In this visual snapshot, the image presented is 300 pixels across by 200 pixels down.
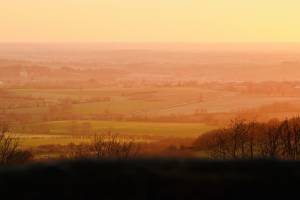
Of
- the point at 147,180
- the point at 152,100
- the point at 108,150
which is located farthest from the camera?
the point at 152,100

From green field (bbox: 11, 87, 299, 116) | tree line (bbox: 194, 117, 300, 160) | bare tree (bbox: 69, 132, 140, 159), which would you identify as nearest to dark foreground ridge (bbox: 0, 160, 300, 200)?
bare tree (bbox: 69, 132, 140, 159)

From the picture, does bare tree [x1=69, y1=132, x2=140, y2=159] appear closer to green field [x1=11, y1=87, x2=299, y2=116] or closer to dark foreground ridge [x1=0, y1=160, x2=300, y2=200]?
dark foreground ridge [x1=0, y1=160, x2=300, y2=200]

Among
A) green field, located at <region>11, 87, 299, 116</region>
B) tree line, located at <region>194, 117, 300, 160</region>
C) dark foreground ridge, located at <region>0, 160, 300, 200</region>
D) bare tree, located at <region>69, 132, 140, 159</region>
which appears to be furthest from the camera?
green field, located at <region>11, 87, 299, 116</region>

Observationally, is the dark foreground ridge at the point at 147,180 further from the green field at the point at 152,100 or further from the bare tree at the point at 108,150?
the green field at the point at 152,100

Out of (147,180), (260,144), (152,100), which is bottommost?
(147,180)

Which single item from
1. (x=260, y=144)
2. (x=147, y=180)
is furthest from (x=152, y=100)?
(x=147, y=180)

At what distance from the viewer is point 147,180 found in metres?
3.21

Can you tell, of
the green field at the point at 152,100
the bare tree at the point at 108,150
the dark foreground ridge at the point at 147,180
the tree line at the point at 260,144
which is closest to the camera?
the dark foreground ridge at the point at 147,180

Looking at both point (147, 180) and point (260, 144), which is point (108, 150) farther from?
point (147, 180)

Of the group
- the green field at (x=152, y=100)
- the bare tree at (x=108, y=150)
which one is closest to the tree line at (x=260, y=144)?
the bare tree at (x=108, y=150)

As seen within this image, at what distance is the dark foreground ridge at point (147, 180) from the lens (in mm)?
3086

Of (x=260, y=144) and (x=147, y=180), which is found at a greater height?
(x=260, y=144)

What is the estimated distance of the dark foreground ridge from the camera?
10.1 feet

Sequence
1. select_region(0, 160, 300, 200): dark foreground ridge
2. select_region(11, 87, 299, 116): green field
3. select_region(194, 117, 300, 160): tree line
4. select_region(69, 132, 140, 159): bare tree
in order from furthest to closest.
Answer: select_region(11, 87, 299, 116): green field → select_region(69, 132, 140, 159): bare tree → select_region(194, 117, 300, 160): tree line → select_region(0, 160, 300, 200): dark foreground ridge
